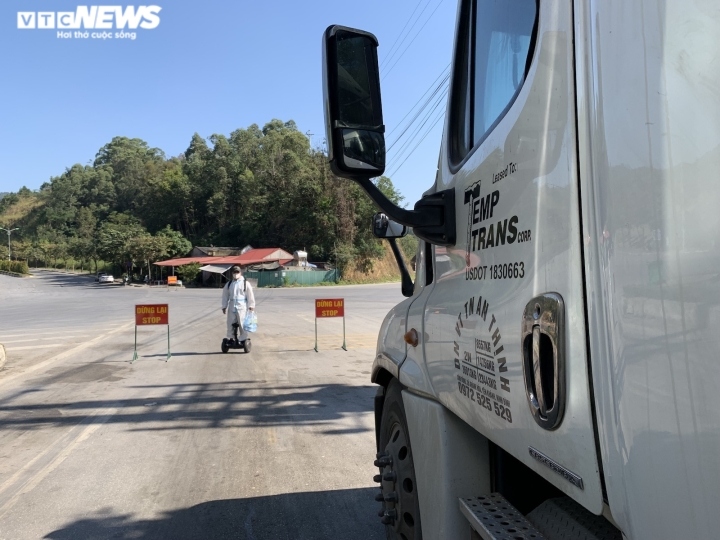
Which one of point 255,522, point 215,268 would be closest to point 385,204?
point 255,522

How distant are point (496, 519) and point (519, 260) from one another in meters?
0.81

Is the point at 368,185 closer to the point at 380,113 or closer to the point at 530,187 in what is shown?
the point at 380,113

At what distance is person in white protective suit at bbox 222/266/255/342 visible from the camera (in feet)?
35.6

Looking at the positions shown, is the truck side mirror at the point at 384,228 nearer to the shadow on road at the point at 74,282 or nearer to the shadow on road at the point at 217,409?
the shadow on road at the point at 217,409

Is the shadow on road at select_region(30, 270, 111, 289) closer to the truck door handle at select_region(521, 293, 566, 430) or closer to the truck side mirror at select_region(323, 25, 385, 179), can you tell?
the truck side mirror at select_region(323, 25, 385, 179)

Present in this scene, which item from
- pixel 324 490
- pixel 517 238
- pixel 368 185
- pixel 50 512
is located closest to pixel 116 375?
pixel 50 512

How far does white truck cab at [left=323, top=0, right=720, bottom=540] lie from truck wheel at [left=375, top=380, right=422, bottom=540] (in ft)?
0.08

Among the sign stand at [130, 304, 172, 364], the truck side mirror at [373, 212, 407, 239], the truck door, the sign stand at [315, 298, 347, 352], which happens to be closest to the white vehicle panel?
the truck door

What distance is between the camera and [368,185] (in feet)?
6.80

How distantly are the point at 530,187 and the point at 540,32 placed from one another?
431 millimetres

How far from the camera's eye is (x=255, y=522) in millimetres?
3666

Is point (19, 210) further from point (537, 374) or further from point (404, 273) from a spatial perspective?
point (537, 374)

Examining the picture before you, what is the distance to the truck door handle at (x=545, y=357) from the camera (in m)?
1.30

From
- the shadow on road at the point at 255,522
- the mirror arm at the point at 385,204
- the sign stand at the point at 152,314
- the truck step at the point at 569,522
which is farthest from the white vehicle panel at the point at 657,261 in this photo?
the sign stand at the point at 152,314
